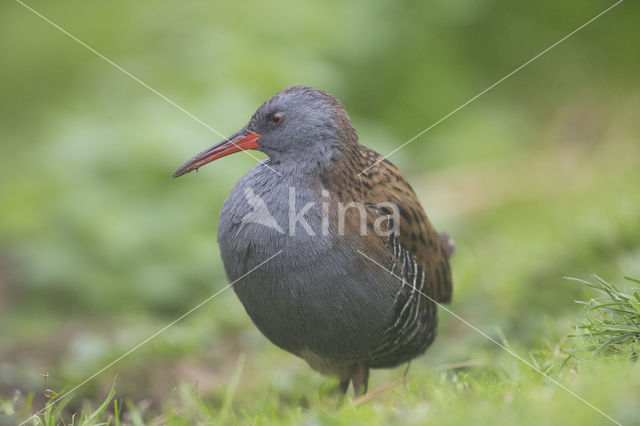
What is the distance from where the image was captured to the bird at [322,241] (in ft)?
9.98

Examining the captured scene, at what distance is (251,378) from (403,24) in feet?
16.1

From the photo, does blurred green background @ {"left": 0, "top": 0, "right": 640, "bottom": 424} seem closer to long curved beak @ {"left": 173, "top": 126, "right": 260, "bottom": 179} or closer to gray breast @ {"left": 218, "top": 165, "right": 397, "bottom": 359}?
gray breast @ {"left": 218, "top": 165, "right": 397, "bottom": 359}

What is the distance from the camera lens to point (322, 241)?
9.95ft

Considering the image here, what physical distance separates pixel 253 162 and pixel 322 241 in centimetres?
311

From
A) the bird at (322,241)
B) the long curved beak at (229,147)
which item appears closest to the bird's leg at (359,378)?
the bird at (322,241)

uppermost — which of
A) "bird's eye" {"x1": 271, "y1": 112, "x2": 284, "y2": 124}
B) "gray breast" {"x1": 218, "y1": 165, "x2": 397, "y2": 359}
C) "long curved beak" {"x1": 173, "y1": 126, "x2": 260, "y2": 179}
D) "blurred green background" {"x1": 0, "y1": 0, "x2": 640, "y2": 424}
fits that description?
"bird's eye" {"x1": 271, "y1": 112, "x2": 284, "y2": 124}

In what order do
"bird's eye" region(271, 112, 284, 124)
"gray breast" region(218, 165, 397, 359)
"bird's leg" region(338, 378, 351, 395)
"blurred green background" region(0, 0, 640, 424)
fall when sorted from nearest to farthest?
"gray breast" region(218, 165, 397, 359) → "bird's eye" region(271, 112, 284, 124) → "bird's leg" region(338, 378, 351, 395) → "blurred green background" region(0, 0, 640, 424)

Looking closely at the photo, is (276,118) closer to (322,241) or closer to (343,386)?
(322,241)

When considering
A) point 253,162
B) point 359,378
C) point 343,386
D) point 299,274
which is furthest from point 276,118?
point 253,162

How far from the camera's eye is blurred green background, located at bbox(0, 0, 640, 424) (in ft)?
14.4

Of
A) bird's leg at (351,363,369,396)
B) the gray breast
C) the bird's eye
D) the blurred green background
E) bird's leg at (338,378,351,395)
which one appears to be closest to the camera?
the gray breast

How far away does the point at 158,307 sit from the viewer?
5.62 m

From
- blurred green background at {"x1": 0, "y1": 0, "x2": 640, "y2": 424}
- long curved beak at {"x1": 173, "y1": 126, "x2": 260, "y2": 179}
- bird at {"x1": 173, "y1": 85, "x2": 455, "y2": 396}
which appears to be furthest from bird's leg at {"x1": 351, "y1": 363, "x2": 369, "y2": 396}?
long curved beak at {"x1": 173, "y1": 126, "x2": 260, "y2": 179}

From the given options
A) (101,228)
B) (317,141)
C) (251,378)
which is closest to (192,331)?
(251,378)
